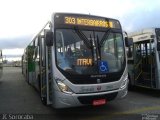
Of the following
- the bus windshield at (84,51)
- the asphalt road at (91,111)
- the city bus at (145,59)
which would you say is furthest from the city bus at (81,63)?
the city bus at (145,59)

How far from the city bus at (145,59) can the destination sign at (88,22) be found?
3383mm

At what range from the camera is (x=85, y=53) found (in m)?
8.62

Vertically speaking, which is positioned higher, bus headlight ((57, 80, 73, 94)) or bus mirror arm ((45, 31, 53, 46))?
bus mirror arm ((45, 31, 53, 46))

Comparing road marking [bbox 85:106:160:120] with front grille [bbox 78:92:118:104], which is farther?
road marking [bbox 85:106:160:120]

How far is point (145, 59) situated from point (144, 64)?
0.26m

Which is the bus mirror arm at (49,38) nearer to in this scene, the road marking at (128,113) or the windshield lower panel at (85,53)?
the windshield lower panel at (85,53)

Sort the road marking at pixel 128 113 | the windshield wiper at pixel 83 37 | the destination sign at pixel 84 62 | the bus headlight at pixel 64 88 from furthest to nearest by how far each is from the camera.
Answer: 1. the road marking at pixel 128 113
2. the windshield wiper at pixel 83 37
3. the destination sign at pixel 84 62
4. the bus headlight at pixel 64 88

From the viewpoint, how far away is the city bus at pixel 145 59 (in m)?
12.0

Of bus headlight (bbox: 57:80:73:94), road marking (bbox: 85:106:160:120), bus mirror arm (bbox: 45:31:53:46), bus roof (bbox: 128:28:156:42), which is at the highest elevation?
bus roof (bbox: 128:28:156:42)

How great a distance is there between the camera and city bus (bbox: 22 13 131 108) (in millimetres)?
8250

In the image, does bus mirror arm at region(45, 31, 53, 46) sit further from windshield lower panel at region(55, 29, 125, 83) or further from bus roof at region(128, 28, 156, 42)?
bus roof at region(128, 28, 156, 42)

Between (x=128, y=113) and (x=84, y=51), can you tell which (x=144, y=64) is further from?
(x=84, y=51)

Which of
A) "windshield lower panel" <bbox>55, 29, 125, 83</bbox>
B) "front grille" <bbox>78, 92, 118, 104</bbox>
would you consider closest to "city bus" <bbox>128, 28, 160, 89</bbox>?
"windshield lower panel" <bbox>55, 29, 125, 83</bbox>

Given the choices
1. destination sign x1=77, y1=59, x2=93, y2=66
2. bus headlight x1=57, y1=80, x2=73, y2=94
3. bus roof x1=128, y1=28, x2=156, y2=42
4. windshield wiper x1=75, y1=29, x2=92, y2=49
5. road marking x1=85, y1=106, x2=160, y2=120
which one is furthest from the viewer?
bus roof x1=128, y1=28, x2=156, y2=42
